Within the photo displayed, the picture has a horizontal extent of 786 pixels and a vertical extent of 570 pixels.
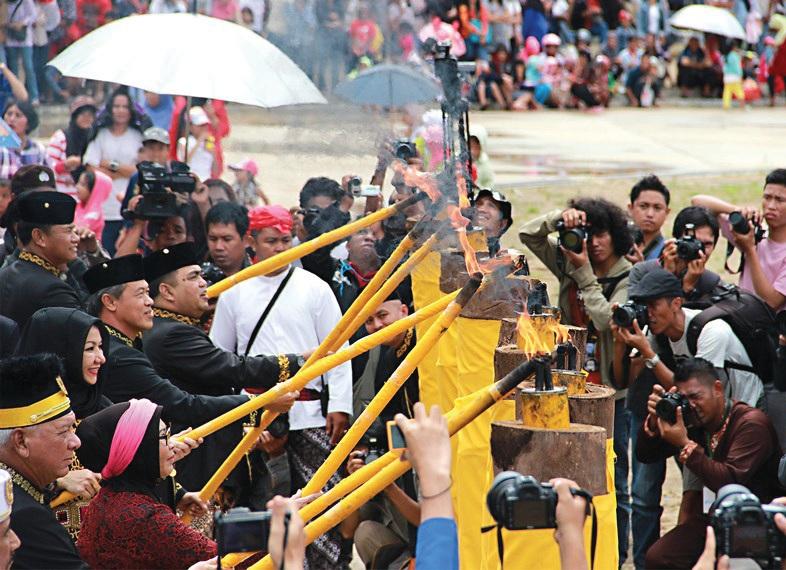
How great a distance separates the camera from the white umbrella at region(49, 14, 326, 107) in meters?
7.21

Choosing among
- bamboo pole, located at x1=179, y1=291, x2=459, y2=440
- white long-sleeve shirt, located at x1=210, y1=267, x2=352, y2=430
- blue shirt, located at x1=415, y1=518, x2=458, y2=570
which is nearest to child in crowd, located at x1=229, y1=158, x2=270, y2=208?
white long-sleeve shirt, located at x1=210, y1=267, x2=352, y2=430

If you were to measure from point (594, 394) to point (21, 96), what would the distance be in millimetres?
8032

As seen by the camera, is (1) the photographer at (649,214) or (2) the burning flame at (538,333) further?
(1) the photographer at (649,214)

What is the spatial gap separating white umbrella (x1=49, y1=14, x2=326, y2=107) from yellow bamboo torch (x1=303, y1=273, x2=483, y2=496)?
10.1ft

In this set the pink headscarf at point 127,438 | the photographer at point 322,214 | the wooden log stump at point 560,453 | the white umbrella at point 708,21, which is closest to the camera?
the wooden log stump at point 560,453

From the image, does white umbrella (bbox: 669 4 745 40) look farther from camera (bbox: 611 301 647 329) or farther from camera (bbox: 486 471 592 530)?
camera (bbox: 486 471 592 530)

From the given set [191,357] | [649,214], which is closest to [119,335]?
[191,357]

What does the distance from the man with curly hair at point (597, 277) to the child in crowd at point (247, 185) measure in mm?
3180

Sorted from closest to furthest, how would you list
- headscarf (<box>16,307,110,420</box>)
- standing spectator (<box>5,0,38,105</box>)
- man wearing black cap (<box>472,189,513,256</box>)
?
1. headscarf (<box>16,307,110,420</box>)
2. man wearing black cap (<box>472,189,513,256</box>)
3. standing spectator (<box>5,0,38,105</box>)

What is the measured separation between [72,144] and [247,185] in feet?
5.30

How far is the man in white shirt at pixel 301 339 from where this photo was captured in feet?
20.3

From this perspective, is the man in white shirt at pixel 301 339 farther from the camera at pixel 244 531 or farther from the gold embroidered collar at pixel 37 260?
the camera at pixel 244 531

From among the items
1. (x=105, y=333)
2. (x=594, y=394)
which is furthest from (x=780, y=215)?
(x=105, y=333)

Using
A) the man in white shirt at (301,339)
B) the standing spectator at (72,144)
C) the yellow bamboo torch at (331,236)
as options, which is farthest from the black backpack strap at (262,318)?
the standing spectator at (72,144)
